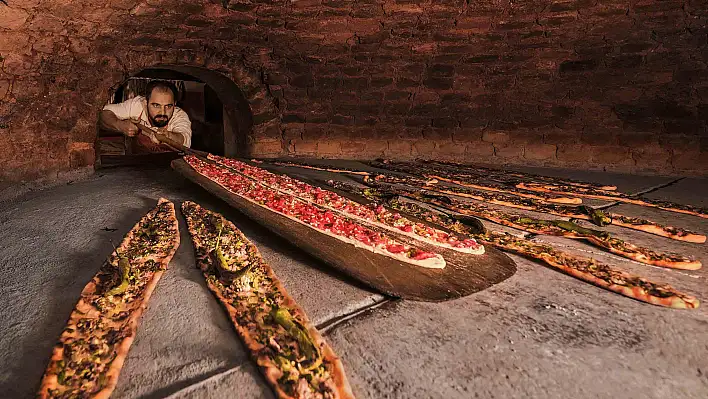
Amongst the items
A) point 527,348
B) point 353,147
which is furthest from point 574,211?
point 353,147

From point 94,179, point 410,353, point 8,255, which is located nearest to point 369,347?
point 410,353

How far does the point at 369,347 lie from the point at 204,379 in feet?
1.76

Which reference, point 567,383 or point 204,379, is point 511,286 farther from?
point 204,379

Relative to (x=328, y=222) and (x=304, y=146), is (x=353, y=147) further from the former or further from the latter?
(x=328, y=222)

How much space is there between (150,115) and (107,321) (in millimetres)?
7191

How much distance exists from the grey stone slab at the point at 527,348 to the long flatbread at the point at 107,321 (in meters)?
0.71

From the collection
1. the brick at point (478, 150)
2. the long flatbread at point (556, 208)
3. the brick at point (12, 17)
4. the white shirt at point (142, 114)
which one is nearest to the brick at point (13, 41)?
the brick at point (12, 17)

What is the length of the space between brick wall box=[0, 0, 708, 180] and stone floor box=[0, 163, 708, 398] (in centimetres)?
224

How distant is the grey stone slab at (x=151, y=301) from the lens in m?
1.44

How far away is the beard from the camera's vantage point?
798 centimetres

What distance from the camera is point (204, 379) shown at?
1.38m

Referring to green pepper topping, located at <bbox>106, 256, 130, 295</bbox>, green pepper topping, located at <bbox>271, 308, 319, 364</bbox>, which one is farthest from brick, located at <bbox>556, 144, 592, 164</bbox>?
green pepper topping, located at <bbox>106, 256, 130, 295</bbox>

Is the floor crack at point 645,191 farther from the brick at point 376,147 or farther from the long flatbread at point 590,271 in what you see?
the brick at point 376,147

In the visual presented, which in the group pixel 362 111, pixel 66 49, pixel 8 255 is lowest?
pixel 8 255
